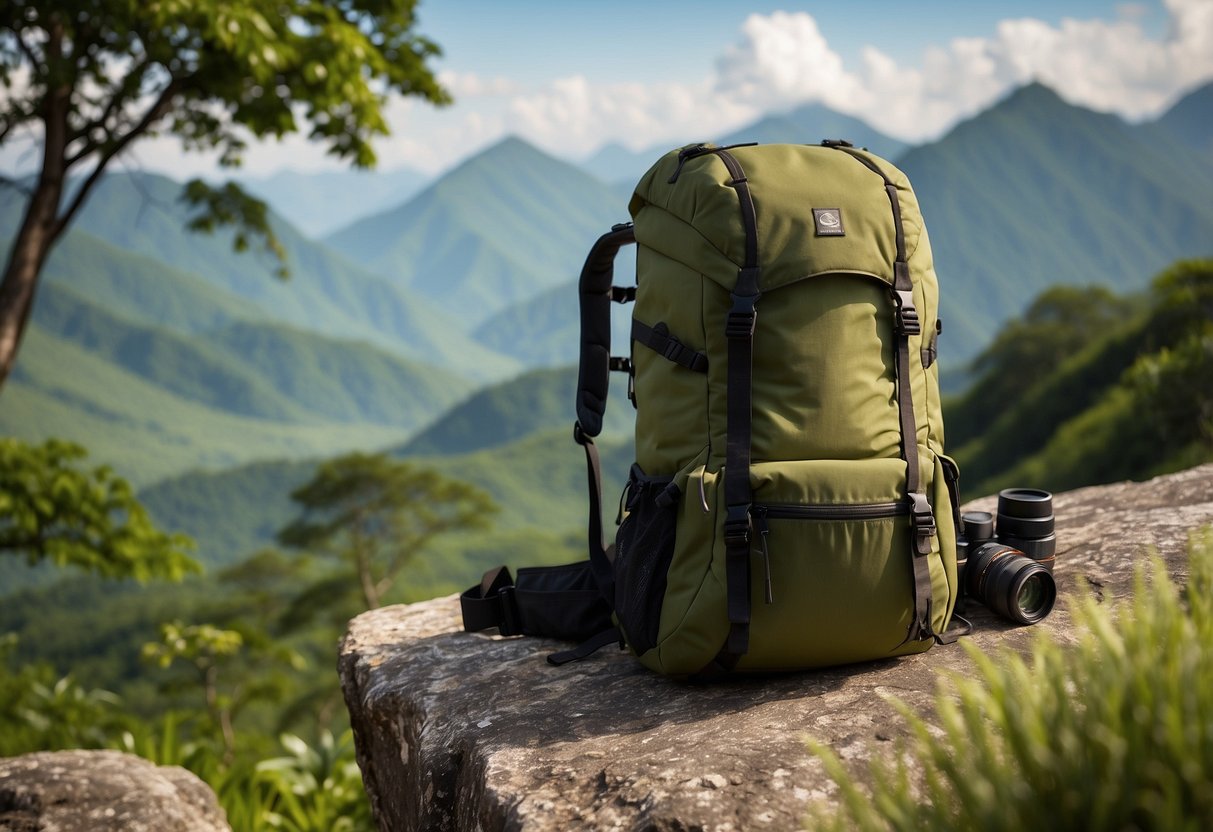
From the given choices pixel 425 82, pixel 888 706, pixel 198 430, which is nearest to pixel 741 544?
pixel 888 706

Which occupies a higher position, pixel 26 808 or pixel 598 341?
pixel 598 341

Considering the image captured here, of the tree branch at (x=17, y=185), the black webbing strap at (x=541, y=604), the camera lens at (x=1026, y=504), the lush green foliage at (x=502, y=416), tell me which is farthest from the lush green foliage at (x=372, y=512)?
the lush green foliage at (x=502, y=416)

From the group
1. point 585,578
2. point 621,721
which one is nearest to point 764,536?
point 621,721

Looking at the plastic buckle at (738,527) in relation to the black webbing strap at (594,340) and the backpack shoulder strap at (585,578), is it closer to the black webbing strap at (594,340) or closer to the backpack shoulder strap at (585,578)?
the backpack shoulder strap at (585,578)

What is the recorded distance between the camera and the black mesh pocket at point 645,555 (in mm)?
2521

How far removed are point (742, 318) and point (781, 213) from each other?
298 mm

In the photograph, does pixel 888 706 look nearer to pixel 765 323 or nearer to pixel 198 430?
pixel 765 323

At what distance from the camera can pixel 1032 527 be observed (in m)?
2.88

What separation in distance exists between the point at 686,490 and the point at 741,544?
21cm

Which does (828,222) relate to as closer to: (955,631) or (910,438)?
(910,438)

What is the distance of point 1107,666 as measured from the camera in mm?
1261

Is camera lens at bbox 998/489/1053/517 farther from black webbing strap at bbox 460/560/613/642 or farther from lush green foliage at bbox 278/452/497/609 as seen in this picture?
lush green foliage at bbox 278/452/497/609

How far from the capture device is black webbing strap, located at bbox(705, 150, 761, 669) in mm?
2340

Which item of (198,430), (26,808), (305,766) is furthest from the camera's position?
(198,430)
